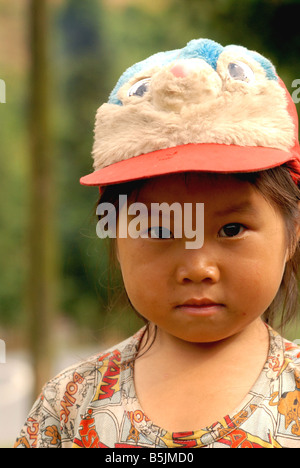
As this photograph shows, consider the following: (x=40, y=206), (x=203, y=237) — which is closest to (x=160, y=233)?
(x=203, y=237)

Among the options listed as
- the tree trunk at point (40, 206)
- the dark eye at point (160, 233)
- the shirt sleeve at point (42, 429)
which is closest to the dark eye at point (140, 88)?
the dark eye at point (160, 233)

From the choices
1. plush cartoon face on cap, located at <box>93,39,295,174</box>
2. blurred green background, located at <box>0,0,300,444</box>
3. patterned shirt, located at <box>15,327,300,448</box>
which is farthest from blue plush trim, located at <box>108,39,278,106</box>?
blurred green background, located at <box>0,0,300,444</box>

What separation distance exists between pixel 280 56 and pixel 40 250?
1.82 metres

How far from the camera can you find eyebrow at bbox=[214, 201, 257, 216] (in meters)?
1.18

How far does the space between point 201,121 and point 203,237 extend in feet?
0.76

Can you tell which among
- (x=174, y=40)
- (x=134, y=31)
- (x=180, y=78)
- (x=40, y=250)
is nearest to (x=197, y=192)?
(x=180, y=78)

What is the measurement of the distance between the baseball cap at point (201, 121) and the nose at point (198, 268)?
6.7 inches

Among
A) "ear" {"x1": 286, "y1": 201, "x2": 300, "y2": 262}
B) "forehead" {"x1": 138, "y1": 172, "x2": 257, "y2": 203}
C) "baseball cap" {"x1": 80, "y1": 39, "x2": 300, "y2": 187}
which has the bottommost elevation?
"ear" {"x1": 286, "y1": 201, "x2": 300, "y2": 262}

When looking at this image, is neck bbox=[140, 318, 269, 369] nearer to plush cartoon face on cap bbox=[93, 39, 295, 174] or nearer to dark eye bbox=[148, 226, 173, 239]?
dark eye bbox=[148, 226, 173, 239]

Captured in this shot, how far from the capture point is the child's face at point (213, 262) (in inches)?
46.4

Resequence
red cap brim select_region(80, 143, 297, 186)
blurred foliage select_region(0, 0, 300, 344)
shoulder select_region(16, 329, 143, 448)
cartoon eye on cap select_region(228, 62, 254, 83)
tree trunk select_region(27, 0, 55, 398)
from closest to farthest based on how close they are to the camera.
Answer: red cap brim select_region(80, 143, 297, 186) → cartoon eye on cap select_region(228, 62, 254, 83) → shoulder select_region(16, 329, 143, 448) → tree trunk select_region(27, 0, 55, 398) → blurred foliage select_region(0, 0, 300, 344)

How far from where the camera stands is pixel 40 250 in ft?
11.9

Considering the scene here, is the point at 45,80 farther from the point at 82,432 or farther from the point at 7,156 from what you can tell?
the point at 7,156

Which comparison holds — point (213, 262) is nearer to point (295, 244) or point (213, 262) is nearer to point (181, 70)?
point (295, 244)
